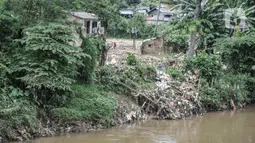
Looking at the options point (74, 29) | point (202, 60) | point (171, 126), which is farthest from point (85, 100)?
point (202, 60)

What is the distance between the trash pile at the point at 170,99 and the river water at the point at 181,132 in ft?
1.18

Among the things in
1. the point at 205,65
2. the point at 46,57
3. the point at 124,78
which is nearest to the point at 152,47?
the point at 205,65

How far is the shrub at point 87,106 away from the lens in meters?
9.58

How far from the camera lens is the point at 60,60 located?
9.71 metres

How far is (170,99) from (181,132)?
180cm

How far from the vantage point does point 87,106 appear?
398 inches

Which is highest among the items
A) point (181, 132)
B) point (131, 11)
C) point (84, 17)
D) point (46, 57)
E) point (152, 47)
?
point (131, 11)

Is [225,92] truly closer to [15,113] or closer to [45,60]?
[45,60]

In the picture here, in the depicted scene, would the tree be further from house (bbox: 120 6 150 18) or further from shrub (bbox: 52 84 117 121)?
house (bbox: 120 6 150 18)

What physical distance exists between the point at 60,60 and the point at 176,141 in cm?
384

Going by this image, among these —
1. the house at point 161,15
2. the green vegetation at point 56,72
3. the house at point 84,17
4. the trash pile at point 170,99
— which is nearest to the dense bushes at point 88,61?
the green vegetation at point 56,72

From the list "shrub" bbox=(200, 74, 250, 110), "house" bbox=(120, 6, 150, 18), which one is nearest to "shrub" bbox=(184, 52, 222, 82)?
"shrub" bbox=(200, 74, 250, 110)

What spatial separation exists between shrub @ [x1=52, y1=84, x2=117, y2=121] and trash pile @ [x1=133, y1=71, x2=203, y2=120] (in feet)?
4.84

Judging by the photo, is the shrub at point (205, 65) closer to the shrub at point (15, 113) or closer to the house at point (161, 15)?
the shrub at point (15, 113)
